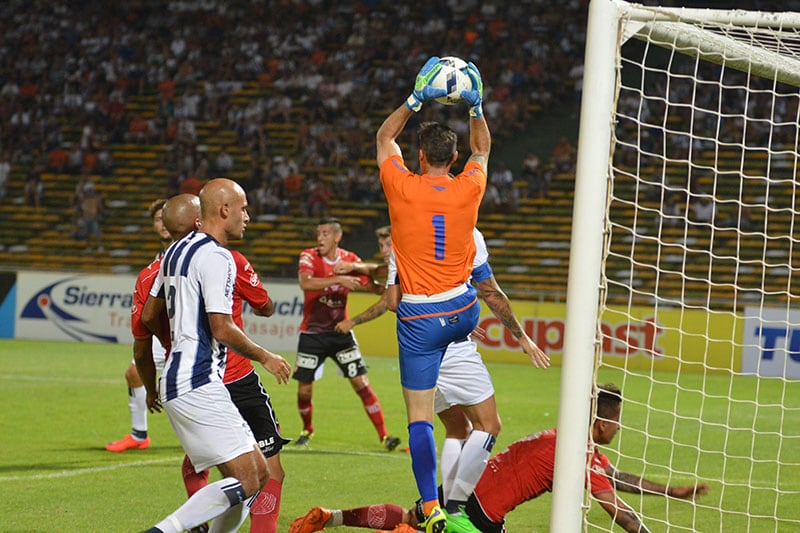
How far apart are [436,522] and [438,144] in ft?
6.74

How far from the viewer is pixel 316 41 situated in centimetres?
3006

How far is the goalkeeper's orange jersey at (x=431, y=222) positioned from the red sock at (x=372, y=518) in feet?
4.32

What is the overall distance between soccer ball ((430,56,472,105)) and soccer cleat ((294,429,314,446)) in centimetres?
532

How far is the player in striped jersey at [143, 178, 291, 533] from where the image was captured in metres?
5.07

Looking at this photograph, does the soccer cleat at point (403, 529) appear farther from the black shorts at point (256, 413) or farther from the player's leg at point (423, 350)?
the black shorts at point (256, 413)

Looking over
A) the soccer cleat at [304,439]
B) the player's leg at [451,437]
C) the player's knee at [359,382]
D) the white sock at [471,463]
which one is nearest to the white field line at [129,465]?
the soccer cleat at [304,439]

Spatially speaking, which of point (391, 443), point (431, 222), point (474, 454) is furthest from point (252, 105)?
point (474, 454)

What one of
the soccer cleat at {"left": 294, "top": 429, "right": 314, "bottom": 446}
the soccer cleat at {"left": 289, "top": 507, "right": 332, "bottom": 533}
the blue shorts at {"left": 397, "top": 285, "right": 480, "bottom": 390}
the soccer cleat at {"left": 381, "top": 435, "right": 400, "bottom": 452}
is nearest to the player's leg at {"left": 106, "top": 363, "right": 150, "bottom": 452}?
the soccer cleat at {"left": 294, "top": 429, "right": 314, "bottom": 446}

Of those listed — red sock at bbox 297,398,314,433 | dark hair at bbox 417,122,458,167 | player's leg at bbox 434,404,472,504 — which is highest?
dark hair at bbox 417,122,458,167

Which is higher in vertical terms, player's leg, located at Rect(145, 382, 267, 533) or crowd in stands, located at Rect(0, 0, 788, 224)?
crowd in stands, located at Rect(0, 0, 788, 224)

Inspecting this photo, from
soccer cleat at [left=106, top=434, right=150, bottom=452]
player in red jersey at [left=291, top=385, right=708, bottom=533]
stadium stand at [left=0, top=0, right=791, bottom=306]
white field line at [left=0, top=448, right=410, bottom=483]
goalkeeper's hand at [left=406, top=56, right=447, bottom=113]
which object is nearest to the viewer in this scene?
player in red jersey at [left=291, top=385, right=708, bottom=533]

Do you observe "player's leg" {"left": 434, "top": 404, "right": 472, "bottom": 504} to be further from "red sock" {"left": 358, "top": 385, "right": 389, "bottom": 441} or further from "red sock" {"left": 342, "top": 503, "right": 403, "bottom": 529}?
"red sock" {"left": 358, "top": 385, "right": 389, "bottom": 441}

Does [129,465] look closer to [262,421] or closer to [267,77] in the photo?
[262,421]

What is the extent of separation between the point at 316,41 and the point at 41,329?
41.3ft
